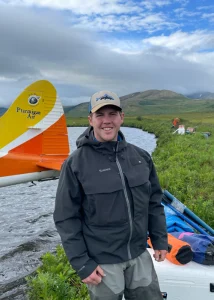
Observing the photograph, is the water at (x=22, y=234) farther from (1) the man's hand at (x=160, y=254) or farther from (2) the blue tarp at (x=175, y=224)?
(1) the man's hand at (x=160, y=254)

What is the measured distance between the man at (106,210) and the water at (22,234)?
282 cm

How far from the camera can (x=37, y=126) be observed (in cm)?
853

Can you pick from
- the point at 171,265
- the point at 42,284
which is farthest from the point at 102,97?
the point at 42,284

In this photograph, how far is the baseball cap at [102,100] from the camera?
8.93 feet

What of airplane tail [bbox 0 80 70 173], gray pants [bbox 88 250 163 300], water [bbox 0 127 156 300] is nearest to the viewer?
gray pants [bbox 88 250 163 300]

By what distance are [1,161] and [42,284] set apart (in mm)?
3701

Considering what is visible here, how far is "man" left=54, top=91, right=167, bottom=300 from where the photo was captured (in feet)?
8.43

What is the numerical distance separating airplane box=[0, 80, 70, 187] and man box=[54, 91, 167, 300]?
538cm

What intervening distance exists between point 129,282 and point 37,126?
6.35 metres

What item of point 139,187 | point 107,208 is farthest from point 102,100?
point 107,208

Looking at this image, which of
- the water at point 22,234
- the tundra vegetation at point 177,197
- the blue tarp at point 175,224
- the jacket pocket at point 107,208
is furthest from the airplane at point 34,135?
the jacket pocket at point 107,208

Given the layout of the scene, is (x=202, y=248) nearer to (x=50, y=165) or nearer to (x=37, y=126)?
(x=50, y=165)

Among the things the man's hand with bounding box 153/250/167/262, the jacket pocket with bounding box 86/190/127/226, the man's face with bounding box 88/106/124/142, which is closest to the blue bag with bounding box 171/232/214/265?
the man's hand with bounding box 153/250/167/262

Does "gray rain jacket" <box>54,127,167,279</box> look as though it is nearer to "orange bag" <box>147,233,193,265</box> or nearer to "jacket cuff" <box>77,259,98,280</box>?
"jacket cuff" <box>77,259,98,280</box>
